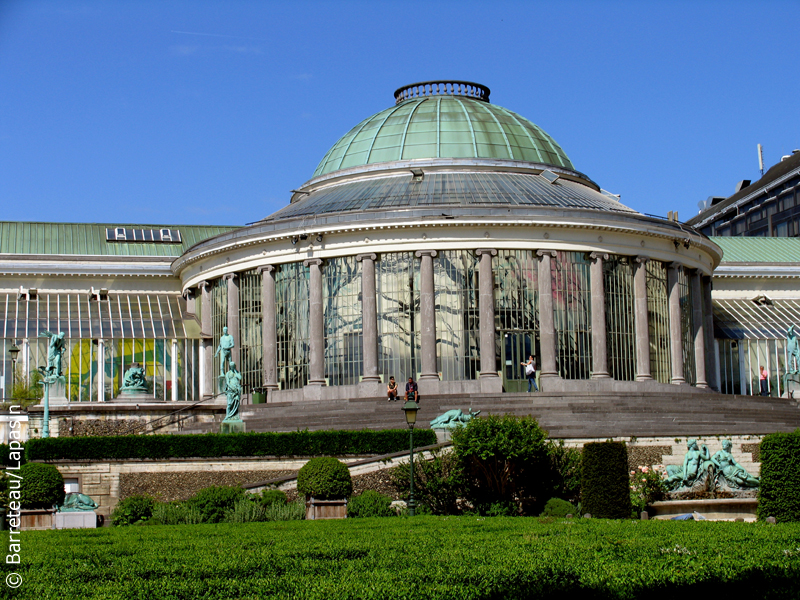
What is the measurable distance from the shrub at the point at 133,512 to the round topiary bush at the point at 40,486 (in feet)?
5.95

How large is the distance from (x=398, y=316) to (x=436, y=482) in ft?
50.4

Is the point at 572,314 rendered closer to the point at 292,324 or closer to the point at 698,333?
the point at 698,333

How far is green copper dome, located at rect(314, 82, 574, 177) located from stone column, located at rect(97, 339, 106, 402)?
13.8 metres

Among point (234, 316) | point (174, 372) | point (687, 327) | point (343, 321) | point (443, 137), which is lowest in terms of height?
point (174, 372)

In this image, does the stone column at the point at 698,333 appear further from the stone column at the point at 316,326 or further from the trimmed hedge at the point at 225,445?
the trimmed hedge at the point at 225,445

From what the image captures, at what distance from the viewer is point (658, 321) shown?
159 feet

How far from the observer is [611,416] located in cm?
3691

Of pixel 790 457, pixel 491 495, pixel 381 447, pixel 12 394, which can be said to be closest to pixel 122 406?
pixel 12 394

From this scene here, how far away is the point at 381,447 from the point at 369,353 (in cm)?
1219

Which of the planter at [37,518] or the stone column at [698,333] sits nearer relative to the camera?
the planter at [37,518]

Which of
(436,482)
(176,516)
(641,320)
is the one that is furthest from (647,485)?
(641,320)

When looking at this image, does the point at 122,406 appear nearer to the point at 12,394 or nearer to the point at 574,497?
the point at 12,394

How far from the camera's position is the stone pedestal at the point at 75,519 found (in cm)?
2791

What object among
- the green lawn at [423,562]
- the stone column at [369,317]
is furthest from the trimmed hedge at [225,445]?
the stone column at [369,317]
